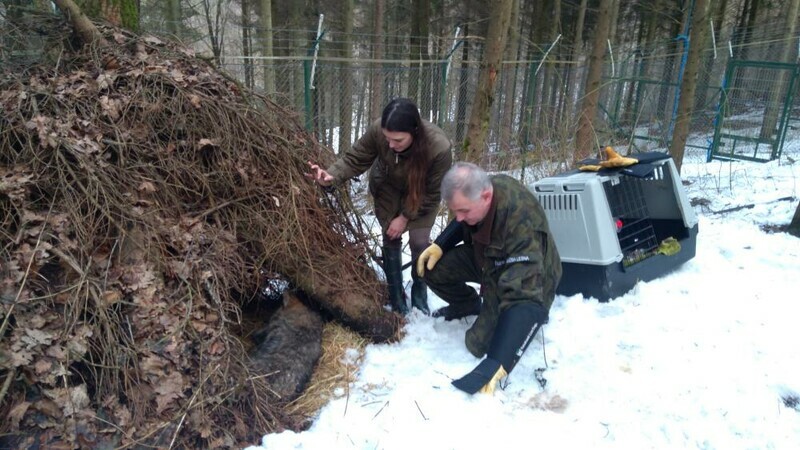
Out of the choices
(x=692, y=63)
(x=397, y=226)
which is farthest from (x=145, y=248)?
(x=692, y=63)

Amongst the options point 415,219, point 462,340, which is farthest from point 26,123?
point 462,340

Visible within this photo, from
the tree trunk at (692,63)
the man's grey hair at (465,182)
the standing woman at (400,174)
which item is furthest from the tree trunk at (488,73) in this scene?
the tree trunk at (692,63)

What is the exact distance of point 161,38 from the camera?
3.25 m

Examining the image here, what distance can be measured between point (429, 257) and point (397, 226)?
0.29 metres

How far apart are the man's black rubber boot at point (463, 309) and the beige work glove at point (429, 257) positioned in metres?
0.32

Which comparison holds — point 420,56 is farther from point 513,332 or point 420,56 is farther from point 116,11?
point 513,332

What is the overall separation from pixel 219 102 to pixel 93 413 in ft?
5.69

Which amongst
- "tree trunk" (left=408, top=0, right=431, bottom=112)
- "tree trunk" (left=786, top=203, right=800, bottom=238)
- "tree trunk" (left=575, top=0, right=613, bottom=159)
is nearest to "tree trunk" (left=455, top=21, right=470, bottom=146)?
"tree trunk" (left=408, top=0, right=431, bottom=112)

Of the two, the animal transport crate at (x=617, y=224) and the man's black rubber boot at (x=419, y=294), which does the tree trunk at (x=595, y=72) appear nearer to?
the animal transport crate at (x=617, y=224)

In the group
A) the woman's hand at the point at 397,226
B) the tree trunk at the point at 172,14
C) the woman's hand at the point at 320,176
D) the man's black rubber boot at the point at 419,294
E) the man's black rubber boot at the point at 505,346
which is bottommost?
the man's black rubber boot at the point at 419,294

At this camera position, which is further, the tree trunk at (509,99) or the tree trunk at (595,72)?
the tree trunk at (509,99)

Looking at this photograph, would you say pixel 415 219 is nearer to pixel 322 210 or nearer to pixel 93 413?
pixel 322 210

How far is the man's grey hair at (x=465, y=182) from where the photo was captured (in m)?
2.63

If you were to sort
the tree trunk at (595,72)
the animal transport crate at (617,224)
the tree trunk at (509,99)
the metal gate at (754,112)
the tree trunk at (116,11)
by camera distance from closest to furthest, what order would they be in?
the tree trunk at (116,11), the animal transport crate at (617,224), the tree trunk at (595,72), the tree trunk at (509,99), the metal gate at (754,112)
